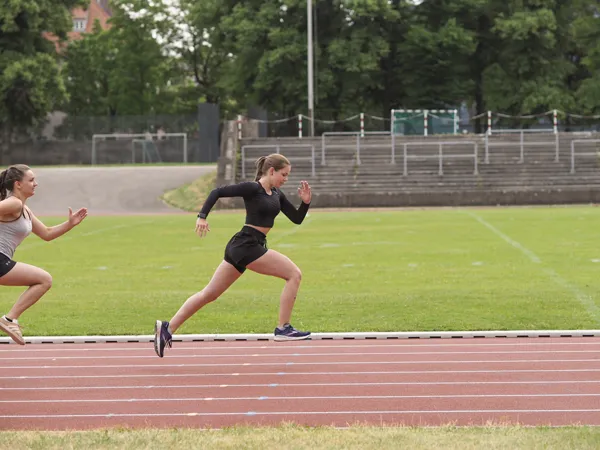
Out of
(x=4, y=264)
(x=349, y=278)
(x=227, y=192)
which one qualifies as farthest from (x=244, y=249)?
(x=349, y=278)

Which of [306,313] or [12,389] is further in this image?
[306,313]

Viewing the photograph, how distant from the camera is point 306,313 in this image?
12500 millimetres

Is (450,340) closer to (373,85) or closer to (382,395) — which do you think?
(382,395)

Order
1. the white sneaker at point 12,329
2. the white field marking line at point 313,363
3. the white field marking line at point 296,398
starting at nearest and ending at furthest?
the white field marking line at point 296,398, the white sneaker at point 12,329, the white field marking line at point 313,363

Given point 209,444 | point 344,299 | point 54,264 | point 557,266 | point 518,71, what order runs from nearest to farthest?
1. point 209,444
2. point 344,299
3. point 557,266
4. point 54,264
5. point 518,71

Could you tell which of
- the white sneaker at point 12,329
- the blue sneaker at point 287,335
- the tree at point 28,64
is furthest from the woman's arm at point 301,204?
the tree at point 28,64

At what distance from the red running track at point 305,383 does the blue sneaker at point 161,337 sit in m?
0.14

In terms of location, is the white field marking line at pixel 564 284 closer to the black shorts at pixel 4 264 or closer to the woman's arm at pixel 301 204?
the woman's arm at pixel 301 204

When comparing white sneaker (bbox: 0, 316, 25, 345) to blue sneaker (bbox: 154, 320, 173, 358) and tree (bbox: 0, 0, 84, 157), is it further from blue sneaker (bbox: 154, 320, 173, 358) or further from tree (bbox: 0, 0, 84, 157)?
tree (bbox: 0, 0, 84, 157)

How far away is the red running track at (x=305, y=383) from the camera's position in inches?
285

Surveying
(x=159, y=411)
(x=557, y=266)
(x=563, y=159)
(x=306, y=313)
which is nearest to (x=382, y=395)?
(x=159, y=411)

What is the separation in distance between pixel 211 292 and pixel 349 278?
22.3 ft

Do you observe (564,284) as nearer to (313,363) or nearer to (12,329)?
(313,363)

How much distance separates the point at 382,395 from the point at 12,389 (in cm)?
260
